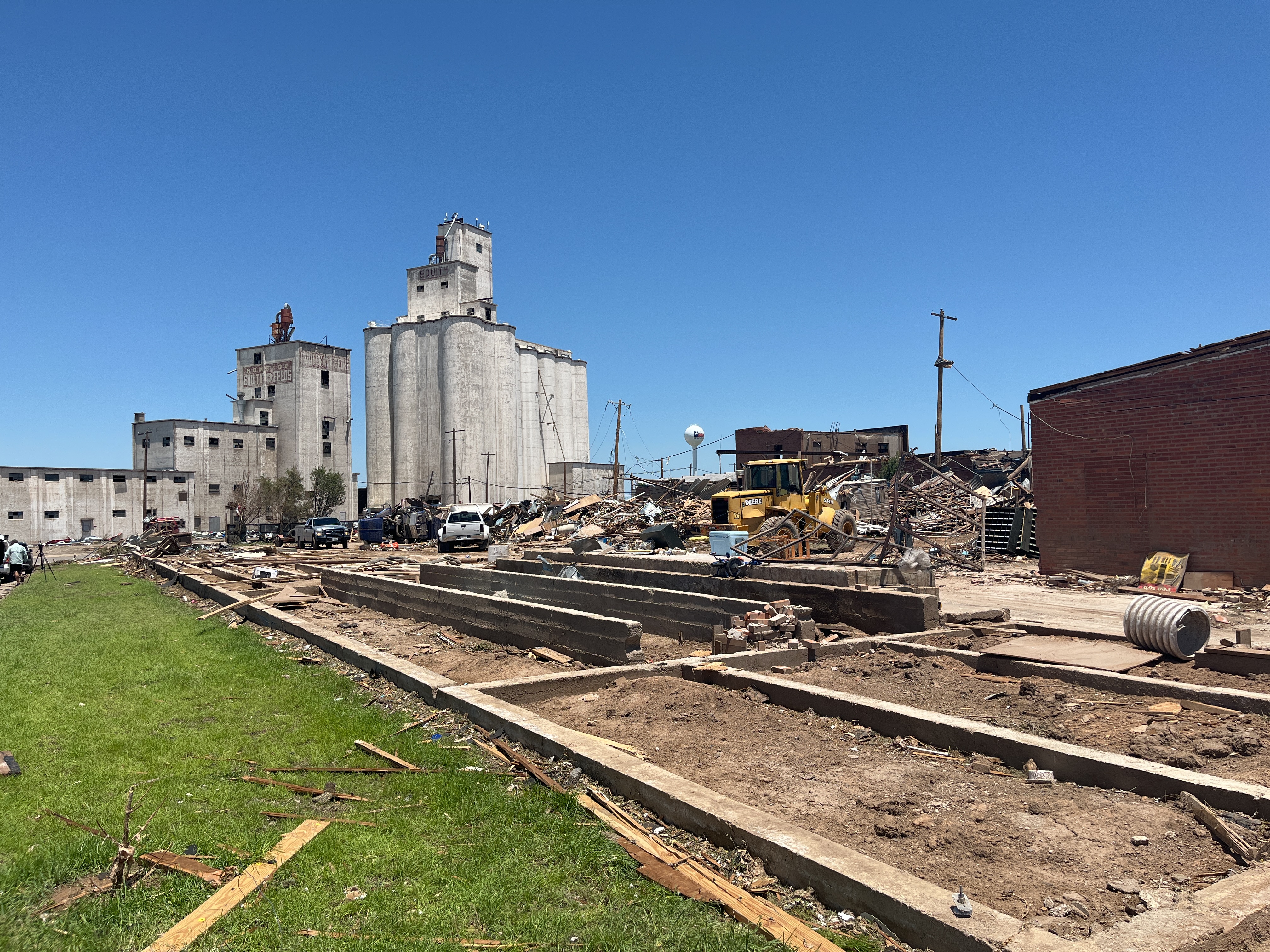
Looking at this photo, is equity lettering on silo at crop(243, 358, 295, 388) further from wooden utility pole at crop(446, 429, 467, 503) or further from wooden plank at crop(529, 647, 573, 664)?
wooden plank at crop(529, 647, 573, 664)

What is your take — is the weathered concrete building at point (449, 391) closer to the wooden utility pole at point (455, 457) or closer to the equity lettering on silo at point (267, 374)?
the wooden utility pole at point (455, 457)

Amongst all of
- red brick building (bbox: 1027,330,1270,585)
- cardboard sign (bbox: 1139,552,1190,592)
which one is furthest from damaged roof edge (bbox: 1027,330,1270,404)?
cardboard sign (bbox: 1139,552,1190,592)

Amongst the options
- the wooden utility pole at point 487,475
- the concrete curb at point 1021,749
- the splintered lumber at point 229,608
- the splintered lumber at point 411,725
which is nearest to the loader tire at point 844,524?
the concrete curb at point 1021,749

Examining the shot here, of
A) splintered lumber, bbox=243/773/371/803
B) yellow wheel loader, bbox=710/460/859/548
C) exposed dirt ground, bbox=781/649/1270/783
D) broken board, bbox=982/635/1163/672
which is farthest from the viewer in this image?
yellow wheel loader, bbox=710/460/859/548

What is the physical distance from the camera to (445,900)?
4078 millimetres

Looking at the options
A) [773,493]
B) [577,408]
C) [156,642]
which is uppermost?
[577,408]

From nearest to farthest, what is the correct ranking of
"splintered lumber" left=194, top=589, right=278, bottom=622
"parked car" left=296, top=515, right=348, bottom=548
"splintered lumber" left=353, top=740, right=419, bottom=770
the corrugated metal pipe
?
"splintered lumber" left=353, top=740, right=419, bottom=770
the corrugated metal pipe
"splintered lumber" left=194, top=589, right=278, bottom=622
"parked car" left=296, top=515, right=348, bottom=548

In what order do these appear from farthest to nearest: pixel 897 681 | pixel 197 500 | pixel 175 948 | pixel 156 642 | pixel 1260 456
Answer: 1. pixel 197 500
2. pixel 1260 456
3. pixel 156 642
4. pixel 897 681
5. pixel 175 948

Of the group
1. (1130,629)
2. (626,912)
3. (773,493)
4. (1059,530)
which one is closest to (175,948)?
(626,912)

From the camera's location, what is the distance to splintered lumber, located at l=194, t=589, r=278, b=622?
15898mm

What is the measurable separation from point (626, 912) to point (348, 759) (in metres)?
3.35

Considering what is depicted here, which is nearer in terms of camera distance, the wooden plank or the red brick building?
the wooden plank

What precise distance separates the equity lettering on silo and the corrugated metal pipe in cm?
7716

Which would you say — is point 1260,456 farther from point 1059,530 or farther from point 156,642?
point 156,642
